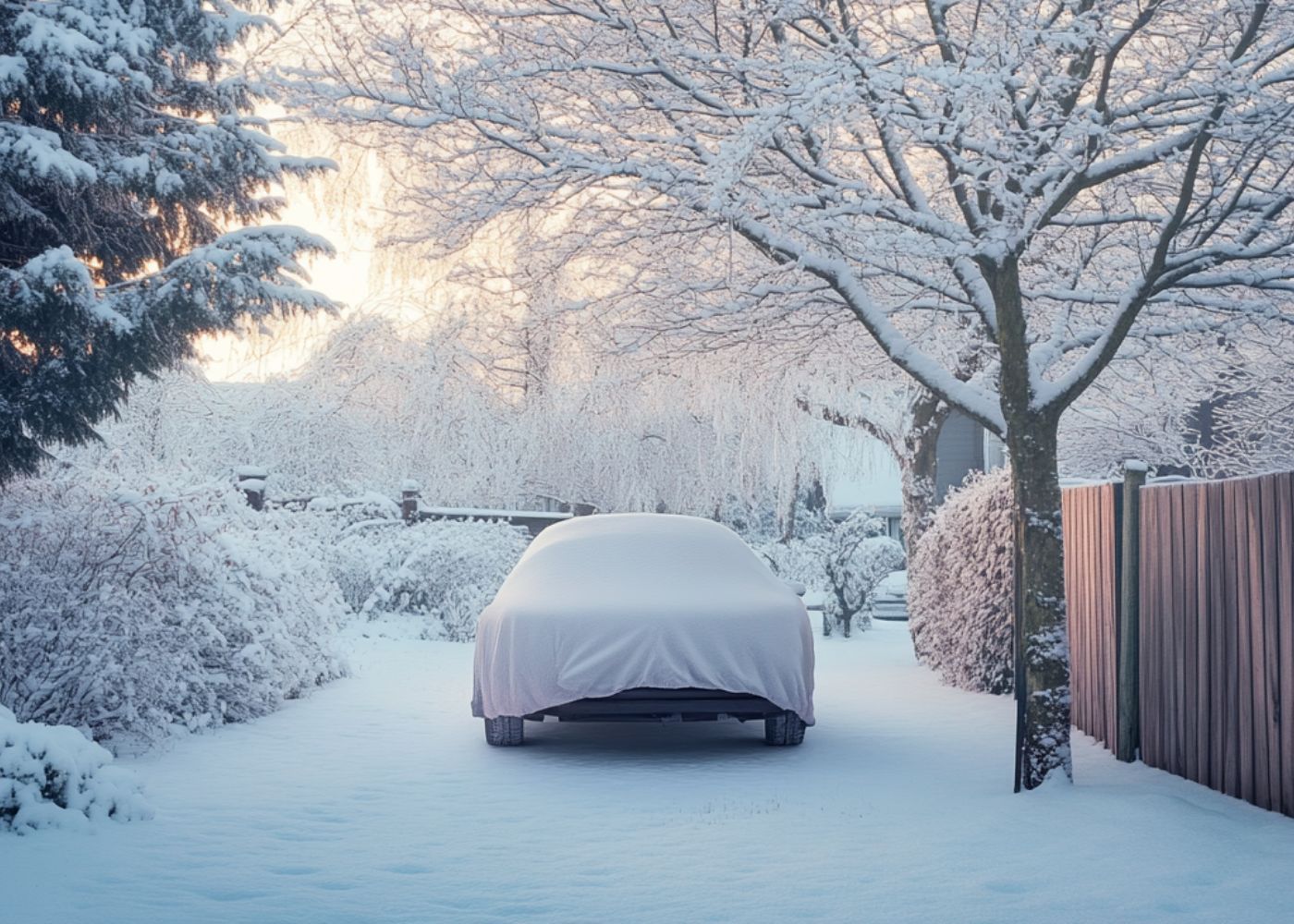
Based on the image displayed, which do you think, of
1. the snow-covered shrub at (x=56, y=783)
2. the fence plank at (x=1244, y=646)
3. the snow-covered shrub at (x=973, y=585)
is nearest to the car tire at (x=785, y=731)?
the snow-covered shrub at (x=973, y=585)

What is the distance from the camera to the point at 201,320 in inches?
311

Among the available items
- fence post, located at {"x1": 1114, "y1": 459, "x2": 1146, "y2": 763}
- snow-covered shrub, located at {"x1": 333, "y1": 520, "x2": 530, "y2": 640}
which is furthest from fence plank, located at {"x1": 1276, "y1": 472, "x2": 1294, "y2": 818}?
snow-covered shrub, located at {"x1": 333, "y1": 520, "x2": 530, "y2": 640}

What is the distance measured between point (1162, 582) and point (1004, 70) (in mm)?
3143

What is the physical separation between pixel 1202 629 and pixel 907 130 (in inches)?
122

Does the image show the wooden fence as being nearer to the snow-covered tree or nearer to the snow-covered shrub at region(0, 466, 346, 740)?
the snow-covered tree

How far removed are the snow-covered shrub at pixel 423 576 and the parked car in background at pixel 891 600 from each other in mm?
7483

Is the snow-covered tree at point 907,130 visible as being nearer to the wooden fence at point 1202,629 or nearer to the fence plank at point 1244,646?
the wooden fence at point 1202,629

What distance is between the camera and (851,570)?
60.7ft

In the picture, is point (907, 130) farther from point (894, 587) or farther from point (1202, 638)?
point (894, 587)

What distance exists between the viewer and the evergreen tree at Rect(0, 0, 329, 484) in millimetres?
7230

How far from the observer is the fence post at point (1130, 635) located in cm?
816

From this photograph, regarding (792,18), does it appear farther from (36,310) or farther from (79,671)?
(79,671)

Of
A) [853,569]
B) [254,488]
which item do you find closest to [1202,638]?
[853,569]

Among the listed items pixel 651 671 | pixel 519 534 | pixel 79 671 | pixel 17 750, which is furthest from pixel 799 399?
pixel 17 750
